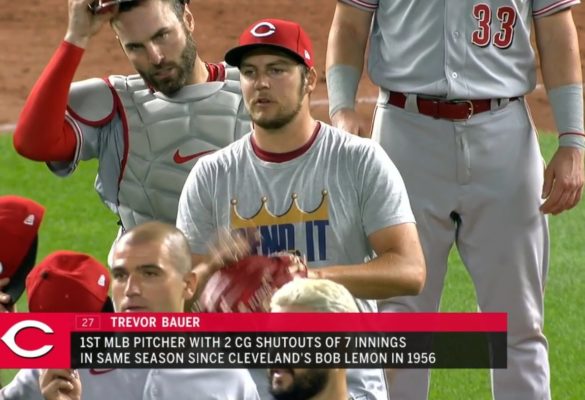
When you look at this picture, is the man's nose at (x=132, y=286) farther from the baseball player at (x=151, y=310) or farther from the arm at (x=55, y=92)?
the arm at (x=55, y=92)

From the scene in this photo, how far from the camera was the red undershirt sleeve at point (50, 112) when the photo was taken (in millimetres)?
5648

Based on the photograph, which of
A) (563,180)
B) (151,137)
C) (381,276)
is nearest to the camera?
(381,276)

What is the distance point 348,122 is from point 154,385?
2005 millimetres

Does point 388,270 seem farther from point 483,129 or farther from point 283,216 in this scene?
point 483,129

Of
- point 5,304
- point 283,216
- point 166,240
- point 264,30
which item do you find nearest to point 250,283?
point 283,216

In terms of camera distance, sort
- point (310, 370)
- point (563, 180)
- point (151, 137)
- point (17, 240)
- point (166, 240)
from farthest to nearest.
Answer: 1. point (151, 137)
2. point (563, 180)
3. point (17, 240)
4. point (166, 240)
5. point (310, 370)

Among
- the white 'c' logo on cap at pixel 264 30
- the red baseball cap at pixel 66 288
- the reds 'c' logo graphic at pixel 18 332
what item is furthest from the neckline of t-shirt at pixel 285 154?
the reds 'c' logo graphic at pixel 18 332

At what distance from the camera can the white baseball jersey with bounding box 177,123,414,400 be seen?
5.29 meters

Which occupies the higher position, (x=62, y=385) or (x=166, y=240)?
(x=166, y=240)

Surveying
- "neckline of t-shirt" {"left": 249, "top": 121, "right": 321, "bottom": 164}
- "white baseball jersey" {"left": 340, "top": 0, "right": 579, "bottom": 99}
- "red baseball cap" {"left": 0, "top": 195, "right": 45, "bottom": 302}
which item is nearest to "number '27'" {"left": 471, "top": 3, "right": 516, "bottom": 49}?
"white baseball jersey" {"left": 340, "top": 0, "right": 579, "bottom": 99}

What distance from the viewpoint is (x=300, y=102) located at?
17.4ft

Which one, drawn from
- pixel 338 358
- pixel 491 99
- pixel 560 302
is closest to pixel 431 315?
pixel 491 99

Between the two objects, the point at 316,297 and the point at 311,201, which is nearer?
the point at 316,297

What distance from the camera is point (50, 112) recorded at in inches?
225
